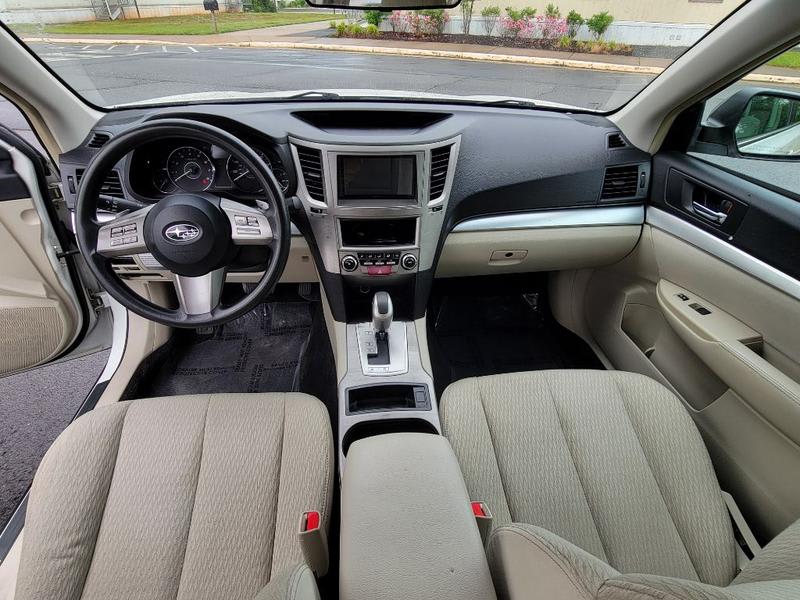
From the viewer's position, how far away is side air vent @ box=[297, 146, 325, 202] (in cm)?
→ 151

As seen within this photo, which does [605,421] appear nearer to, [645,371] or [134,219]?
[645,371]

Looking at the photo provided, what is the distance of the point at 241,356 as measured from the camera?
7.27 ft

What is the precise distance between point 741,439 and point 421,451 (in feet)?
3.44

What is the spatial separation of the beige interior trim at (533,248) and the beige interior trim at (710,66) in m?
0.36

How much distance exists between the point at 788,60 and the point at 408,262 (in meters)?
A: 1.26

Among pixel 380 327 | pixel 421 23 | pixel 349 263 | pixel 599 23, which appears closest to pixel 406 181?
pixel 349 263

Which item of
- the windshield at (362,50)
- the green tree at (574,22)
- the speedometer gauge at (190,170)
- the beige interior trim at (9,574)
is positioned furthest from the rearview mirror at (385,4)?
the beige interior trim at (9,574)

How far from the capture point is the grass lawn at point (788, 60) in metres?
1.31

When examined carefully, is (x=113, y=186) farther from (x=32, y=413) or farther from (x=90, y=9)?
(x=32, y=413)

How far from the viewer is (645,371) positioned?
1.90m

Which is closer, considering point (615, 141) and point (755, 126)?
point (755, 126)

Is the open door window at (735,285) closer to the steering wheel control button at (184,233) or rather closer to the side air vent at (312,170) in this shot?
the side air vent at (312,170)

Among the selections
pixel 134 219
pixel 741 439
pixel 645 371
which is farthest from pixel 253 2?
pixel 741 439

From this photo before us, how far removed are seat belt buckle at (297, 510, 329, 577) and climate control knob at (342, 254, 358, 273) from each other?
2.94ft
